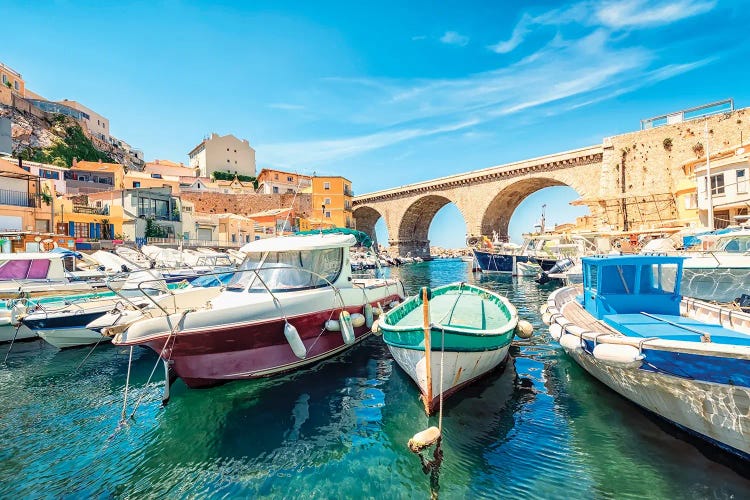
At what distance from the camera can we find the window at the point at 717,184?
18703 mm

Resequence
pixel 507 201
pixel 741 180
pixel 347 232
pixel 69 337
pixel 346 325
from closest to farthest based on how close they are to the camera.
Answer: pixel 346 325
pixel 69 337
pixel 347 232
pixel 741 180
pixel 507 201

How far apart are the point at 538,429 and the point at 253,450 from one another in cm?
370

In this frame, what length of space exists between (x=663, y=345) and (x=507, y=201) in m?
35.7

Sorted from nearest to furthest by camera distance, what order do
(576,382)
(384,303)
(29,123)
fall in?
(576,382) < (384,303) < (29,123)

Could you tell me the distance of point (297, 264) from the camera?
7195mm

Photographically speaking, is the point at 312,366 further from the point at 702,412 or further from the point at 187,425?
the point at 702,412

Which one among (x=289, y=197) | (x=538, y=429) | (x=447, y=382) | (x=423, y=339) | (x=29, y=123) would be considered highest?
(x=29, y=123)

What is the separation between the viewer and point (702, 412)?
3918 mm

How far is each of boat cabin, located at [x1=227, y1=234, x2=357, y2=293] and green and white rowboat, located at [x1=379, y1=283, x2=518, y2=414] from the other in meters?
1.56

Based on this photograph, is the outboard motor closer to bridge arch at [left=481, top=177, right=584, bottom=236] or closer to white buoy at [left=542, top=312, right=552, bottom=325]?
bridge arch at [left=481, top=177, right=584, bottom=236]

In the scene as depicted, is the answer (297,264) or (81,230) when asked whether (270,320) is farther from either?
(81,230)

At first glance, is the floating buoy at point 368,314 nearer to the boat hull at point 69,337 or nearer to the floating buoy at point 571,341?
the floating buoy at point 571,341

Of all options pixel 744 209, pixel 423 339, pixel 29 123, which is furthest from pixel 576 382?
pixel 29 123

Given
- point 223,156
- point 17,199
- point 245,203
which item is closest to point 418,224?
point 245,203
